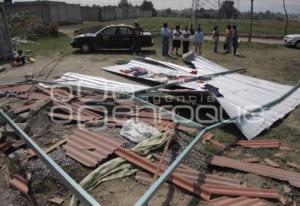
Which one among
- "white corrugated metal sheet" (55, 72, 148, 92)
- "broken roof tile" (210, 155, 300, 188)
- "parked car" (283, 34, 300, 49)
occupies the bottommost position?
"broken roof tile" (210, 155, 300, 188)

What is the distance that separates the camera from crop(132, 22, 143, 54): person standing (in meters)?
15.5

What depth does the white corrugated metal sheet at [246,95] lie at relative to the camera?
6629 mm

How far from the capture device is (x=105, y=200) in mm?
4320

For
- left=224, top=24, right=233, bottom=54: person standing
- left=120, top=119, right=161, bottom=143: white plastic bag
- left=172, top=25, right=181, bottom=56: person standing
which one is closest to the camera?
left=120, top=119, right=161, bottom=143: white plastic bag

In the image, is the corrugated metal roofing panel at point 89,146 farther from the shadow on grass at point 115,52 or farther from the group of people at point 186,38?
the shadow on grass at point 115,52

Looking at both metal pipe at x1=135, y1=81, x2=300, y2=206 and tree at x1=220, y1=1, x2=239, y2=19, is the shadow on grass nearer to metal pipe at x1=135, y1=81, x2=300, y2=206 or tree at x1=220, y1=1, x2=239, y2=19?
metal pipe at x1=135, y1=81, x2=300, y2=206

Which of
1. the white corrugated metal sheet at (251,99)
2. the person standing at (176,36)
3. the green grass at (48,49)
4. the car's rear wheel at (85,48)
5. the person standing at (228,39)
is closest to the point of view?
the white corrugated metal sheet at (251,99)

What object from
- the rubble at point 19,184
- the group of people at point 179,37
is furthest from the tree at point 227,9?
the rubble at point 19,184

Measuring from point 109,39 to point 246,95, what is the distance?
9750mm

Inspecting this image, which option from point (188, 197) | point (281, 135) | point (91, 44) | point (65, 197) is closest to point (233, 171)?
point (188, 197)

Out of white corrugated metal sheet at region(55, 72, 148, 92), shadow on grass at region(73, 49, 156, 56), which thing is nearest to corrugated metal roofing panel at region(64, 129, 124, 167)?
white corrugated metal sheet at region(55, 72, 148, 92)

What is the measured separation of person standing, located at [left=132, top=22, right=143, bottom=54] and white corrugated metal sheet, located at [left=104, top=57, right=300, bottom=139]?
4.92 metres

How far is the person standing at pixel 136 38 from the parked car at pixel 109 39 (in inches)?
11.8

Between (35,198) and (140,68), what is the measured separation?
24.4 ft
